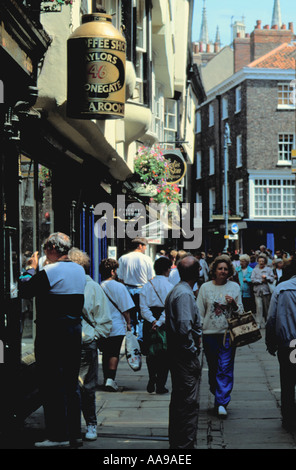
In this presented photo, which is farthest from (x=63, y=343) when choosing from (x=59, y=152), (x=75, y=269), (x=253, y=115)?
(x=253, y=115)

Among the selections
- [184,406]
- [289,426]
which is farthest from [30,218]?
[289,426]

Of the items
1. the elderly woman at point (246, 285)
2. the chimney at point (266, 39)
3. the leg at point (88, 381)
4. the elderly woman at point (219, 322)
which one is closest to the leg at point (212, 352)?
the elderly woman at point (219, 322)

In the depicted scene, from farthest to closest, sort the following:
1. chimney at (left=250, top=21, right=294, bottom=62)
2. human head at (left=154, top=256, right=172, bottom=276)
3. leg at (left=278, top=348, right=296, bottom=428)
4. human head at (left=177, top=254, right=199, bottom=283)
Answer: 1. chimney at (left=250, top=21, right=294, bottom=62)
2. human head at (left=154, top=256, right=172, bottom=276)
3. leg at (left=278, top=348, right=296, bottom=428)
4. human head at (left=177, top=254, right=199, bottom=283)

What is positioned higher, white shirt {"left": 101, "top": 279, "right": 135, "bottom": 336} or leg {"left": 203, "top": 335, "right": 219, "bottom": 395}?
white shirt {"left": 101, "top": 279, "right": 135, "bottom": 336}

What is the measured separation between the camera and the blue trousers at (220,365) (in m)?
9.39

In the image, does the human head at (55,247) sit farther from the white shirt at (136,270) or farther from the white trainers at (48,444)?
the white shirt at (136,270)

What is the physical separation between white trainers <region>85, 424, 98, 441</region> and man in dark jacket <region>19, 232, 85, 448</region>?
1.63 ft

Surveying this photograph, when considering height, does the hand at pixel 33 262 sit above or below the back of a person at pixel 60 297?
above

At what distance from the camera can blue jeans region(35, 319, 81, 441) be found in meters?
7.21

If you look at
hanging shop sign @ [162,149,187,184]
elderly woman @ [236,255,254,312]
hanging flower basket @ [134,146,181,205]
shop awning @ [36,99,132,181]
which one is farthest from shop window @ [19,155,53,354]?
hanging shop sign @ [162,149,187,184]

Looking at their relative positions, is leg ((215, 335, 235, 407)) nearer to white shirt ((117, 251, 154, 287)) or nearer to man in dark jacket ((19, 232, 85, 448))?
man in dark jacket ((19, 232, 85, 448))

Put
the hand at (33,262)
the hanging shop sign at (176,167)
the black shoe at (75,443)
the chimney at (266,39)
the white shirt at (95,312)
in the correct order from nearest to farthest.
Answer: the black shoe at (75,443)
the white shirt at (95,312)
the hand at (33,262)
the hanging shop sign at (176,167)
the chimney at (266,39)

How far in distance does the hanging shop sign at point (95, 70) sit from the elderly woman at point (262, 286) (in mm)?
11522

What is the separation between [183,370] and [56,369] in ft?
3.55
